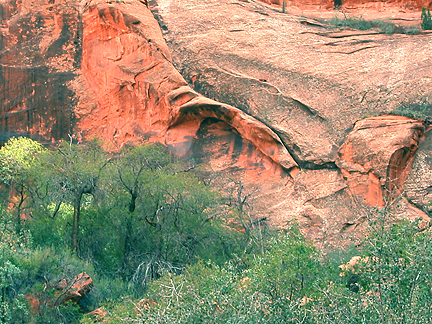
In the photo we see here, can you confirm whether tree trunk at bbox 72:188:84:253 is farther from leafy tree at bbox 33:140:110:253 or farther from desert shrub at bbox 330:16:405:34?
desert shrub at bbox 330:16:405:34

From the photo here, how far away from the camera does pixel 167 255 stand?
18.4 m

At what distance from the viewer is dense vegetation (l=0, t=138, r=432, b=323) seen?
445 inches

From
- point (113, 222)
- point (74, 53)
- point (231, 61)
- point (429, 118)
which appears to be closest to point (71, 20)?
point (74, 53)

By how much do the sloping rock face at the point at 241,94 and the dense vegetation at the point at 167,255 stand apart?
1.43m

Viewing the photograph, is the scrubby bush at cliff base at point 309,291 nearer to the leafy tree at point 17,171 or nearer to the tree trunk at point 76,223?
the tree trunk at point 76,223

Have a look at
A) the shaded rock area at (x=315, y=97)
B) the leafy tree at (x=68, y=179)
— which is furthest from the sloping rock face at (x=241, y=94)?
the leafy tree at (x=68, y=179)

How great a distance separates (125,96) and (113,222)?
7287 millimetres

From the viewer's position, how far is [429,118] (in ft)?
72.4

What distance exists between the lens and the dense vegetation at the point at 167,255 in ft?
37.1

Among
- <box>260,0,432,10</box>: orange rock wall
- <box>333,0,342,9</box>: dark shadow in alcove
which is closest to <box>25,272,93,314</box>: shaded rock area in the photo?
<box>260,0,432,10</box>: orange rock wall

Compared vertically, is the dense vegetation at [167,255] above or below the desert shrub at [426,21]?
below

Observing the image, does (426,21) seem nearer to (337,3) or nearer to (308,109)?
(337,3)

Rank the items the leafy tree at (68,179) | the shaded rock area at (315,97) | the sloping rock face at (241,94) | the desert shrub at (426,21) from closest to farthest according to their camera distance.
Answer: the leafy tree at (68,179) < the shaded rock area at (315,97) < the sloping rock face at (241,94) < the desert shrub at (426,21)

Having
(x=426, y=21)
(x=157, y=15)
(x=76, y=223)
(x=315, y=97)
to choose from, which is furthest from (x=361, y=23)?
(x=76, y=223)
